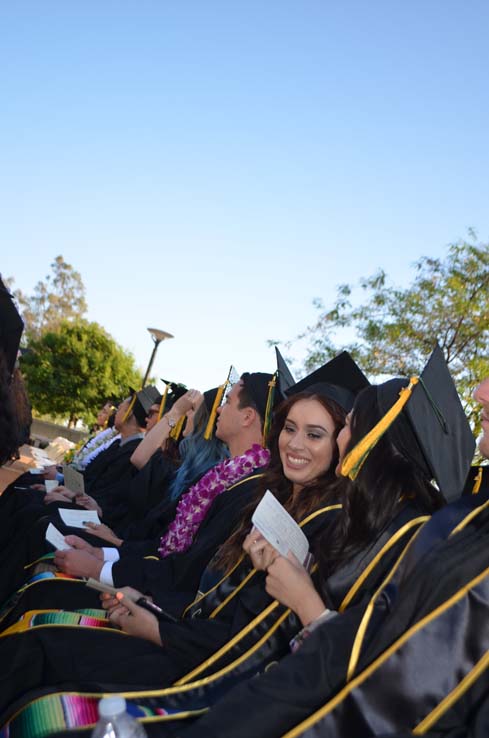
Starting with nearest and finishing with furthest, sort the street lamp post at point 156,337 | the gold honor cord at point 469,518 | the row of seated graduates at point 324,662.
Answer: the row of seated graduates at point 324,662, the gold honor cord at point 469,518, the street lamp post at point 156,337

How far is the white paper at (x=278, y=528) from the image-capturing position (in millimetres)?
2406

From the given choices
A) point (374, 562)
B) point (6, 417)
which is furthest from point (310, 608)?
point (6, 417)

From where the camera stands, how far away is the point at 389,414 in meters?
2.49

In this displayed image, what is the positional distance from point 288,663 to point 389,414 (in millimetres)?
965

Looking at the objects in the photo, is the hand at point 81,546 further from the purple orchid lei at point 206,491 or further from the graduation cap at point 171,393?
the graduation cap at point 171,393

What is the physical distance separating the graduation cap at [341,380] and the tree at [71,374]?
28.3 meters

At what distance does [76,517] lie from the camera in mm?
4797

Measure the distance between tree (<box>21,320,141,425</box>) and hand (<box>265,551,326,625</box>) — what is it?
29.4 metres

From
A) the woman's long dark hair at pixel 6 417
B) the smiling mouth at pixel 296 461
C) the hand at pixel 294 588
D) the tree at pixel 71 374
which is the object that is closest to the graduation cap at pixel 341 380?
the smiling mouth at pixel 296 461

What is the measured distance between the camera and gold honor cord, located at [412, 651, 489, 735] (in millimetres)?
1674

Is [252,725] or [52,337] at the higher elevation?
[52,337]

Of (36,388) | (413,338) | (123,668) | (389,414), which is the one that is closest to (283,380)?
(389,414)

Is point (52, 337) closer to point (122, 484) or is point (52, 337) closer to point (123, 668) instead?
point (122, 484)

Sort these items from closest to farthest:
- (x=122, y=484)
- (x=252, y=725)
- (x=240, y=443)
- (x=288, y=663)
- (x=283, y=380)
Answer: (x=252, y=725)
(x=288, y=663)
(x=283, y=380)
(x=240, y=443)
(x=122, y=484)
